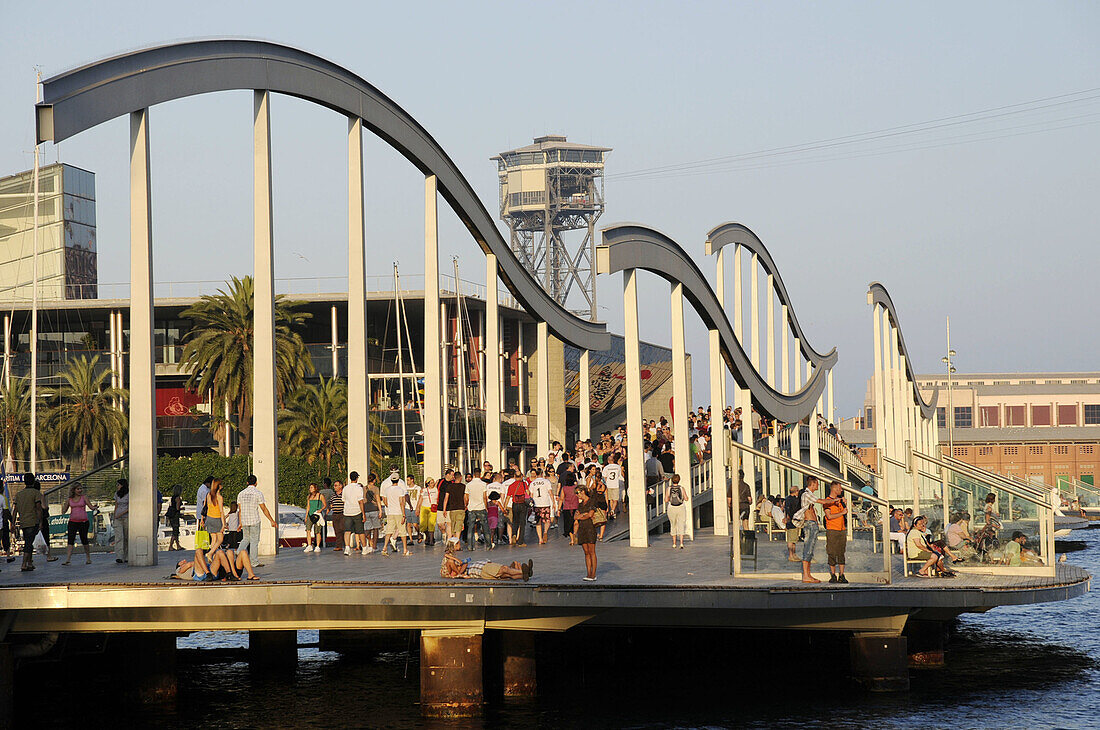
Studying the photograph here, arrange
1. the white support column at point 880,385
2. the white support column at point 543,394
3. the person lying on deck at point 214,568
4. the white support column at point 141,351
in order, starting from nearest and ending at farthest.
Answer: the person lying on deck at point 214,568 → the white support column at point 141,351 → the white support column at point 543,394 → the white support column at point 880,385

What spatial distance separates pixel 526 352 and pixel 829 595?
198ft

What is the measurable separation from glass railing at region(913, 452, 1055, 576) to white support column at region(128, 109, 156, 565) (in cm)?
1277

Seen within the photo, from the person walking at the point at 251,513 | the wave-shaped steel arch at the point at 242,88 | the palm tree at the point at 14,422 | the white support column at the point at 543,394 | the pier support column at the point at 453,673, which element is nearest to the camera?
the wave-shaped steel arch at the point at 242,88

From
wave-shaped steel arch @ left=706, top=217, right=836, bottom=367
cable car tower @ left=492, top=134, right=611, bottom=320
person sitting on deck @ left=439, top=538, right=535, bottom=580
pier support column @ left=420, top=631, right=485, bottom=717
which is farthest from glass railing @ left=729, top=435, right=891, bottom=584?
cable car tower @ left=492, top=134, right=611, bottom=320

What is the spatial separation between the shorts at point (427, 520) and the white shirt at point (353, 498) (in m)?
1.90

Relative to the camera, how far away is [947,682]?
24172 millimetres

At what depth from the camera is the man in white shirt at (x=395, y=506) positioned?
23250 mm

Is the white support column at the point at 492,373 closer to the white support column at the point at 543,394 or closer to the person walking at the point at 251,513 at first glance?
the white support column at the point at 543,394

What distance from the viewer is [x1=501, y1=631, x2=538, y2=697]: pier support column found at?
71.4 feet

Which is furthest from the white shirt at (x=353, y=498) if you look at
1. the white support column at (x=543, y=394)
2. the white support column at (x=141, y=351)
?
the white support column at (x=543, y=394)

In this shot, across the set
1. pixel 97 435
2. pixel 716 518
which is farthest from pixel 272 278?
pixel 97 435

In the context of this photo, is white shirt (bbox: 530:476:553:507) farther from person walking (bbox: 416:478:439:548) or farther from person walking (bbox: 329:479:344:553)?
person walking (bbox: 329:479:344:553)

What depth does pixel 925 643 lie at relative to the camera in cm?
2538

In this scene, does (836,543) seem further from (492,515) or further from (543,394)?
(543,394)
